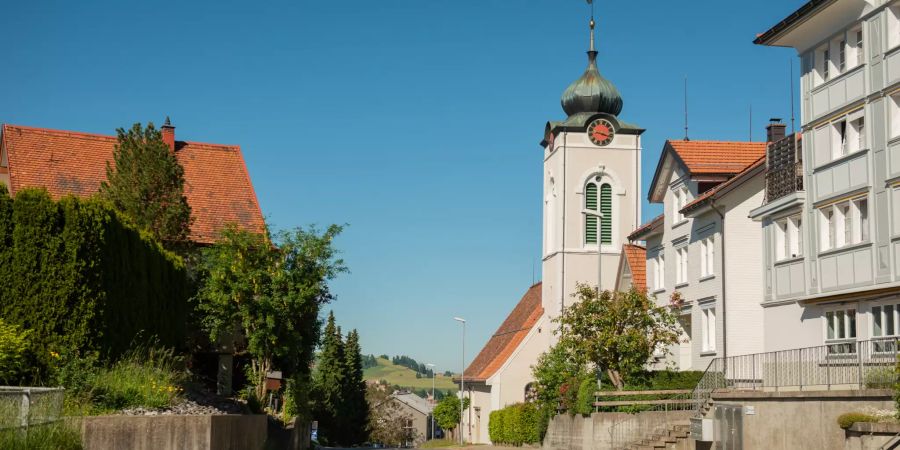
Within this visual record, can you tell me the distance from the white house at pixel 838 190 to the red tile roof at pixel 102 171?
69.9 ft

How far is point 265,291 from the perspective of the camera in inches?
1463

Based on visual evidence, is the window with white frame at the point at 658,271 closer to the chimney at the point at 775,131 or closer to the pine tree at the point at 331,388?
the chimney at the point at 775,131

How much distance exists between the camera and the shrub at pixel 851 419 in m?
22.2

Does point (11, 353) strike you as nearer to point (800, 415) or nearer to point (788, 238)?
point (800, 415)

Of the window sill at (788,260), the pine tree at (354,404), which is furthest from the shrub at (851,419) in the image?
the pine tree at (354,404)

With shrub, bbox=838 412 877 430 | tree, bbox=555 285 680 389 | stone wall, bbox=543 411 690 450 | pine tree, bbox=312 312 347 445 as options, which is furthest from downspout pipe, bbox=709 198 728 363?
pine tree, bbox=312 312 347 445

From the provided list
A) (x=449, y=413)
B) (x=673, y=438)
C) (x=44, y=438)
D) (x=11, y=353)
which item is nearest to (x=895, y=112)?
(x=673, y=438)

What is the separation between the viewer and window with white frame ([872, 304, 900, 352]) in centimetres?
2613

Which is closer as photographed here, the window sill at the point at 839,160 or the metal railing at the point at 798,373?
the metal railing at the point at 798,373

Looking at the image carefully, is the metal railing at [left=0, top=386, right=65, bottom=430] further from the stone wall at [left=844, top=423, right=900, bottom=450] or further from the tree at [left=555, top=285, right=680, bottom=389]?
the tree at [left=555, top=285, right=680, bottom=389]

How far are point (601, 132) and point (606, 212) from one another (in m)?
4.80

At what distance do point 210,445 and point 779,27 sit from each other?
19.2 meters

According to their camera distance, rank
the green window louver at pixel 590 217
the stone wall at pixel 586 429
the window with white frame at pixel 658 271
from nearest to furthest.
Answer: the stone wall at pixel 586 429
the window with white frame at pixel 658 271
the green window louver at pixel 590 217

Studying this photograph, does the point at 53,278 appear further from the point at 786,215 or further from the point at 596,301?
the point at 596,301
